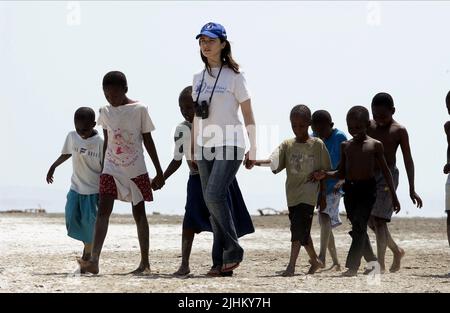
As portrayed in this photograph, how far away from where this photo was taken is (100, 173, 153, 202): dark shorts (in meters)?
10.3

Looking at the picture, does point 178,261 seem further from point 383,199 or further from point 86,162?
point 383,199

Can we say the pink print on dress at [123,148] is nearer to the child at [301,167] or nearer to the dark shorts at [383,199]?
the child at [301,167]

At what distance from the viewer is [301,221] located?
10359mm

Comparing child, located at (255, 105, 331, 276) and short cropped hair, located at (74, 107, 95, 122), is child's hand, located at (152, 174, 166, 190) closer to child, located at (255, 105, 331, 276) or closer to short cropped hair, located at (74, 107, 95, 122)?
child, located at (255, 105, 331, 276)

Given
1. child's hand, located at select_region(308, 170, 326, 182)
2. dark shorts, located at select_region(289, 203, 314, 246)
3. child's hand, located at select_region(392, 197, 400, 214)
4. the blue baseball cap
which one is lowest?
dark shorts, located at select_region(289, 203, 314, 246)

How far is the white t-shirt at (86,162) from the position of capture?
11453 millimetres

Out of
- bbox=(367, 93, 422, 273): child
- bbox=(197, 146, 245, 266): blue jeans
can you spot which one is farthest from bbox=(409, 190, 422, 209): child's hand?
bbox=(197, 146, 245, 266): blue jeans

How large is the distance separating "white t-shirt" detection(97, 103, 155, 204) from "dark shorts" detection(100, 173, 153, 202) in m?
0.03

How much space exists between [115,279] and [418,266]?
4.93 metres

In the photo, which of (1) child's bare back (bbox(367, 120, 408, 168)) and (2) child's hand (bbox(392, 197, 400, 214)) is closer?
(2) child's hand (bbox(392, 197, 400, 214))
